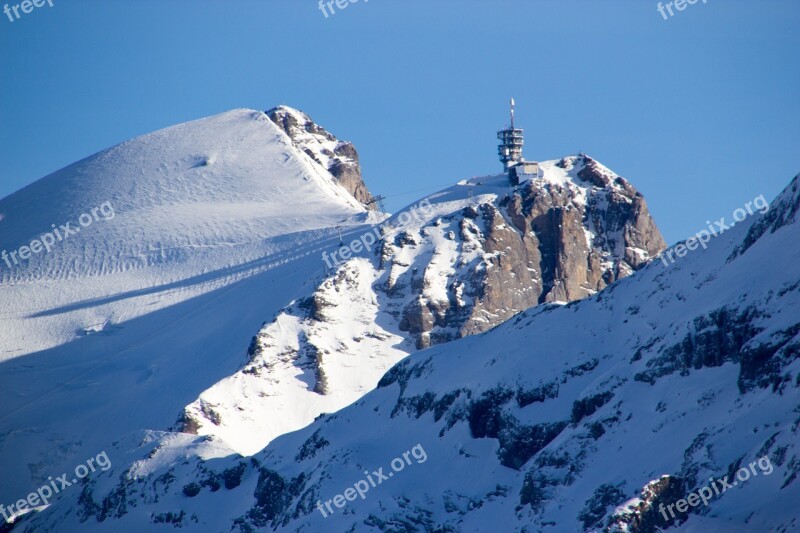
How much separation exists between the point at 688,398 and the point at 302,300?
8793 centimetres

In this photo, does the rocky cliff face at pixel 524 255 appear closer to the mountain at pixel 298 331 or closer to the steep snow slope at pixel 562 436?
the mountain at pixel 298 331

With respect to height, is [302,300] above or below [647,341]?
above

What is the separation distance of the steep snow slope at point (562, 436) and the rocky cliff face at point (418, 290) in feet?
73.2

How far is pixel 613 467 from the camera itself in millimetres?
93062

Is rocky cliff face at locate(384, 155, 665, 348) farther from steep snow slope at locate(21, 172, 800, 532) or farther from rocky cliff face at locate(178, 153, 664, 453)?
steep snow slope at locate(21, 172, 800, 532)

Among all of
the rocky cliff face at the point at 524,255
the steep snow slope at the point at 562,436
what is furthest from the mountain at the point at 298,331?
the steep snow slope at the point at 562,436

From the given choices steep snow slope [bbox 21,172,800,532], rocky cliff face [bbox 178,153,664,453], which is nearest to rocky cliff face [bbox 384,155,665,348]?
rocky cliff face [bbox 178,153,664,453]

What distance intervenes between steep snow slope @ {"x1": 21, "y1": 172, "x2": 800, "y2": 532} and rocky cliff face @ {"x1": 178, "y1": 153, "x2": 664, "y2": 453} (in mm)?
22300

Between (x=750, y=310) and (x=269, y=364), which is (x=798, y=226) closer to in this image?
(x=750, y=310)

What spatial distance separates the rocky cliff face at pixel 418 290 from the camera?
161625 mm

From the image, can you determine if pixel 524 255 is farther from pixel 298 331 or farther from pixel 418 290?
pixel 298 331

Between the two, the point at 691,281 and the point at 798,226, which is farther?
the point at 691,281

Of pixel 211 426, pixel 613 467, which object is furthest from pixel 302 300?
pixel 613 467

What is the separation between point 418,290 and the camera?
180000 millimetres
